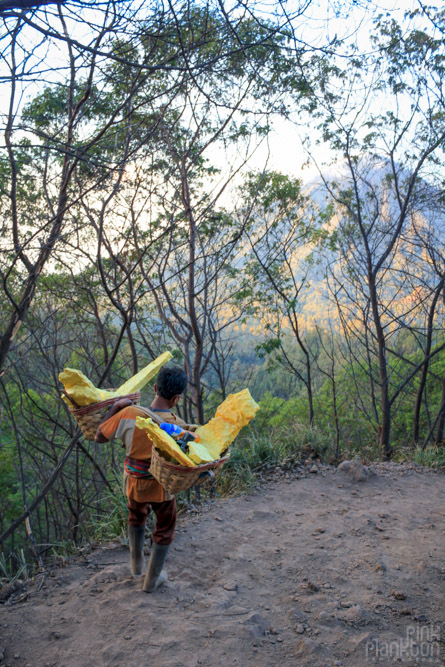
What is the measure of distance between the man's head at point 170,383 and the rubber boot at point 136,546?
96 cm

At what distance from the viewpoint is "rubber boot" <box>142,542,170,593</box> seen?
303cm

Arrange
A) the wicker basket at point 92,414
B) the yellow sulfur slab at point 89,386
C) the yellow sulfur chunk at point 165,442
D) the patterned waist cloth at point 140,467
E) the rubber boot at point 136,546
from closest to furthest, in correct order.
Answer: the yellow sulfur chunk at point 165,442, the yellow sulfur slab at point 89,386, the wicker basket at point 92,414, the patterned waist cloth at point 140,467, the rubber boot at point 136,546

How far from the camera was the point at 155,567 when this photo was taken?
3090mm

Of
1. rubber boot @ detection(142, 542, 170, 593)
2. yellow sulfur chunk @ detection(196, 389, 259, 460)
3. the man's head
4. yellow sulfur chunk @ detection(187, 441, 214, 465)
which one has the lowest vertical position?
rubber boot @ detection(142, 542, 170, 593)

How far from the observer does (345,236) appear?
10.3m

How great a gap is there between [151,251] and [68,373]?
5.89 metres

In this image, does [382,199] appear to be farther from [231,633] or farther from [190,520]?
[231,633]

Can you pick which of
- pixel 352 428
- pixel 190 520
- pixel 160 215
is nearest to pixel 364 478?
pixel 190 520

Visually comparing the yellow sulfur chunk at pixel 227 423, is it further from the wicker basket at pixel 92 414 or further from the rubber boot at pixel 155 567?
the rubber boot at pixel 155 567

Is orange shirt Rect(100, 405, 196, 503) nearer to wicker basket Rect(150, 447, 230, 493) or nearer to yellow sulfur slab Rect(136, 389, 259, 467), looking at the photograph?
yellow sulfur slab Rect(136, 389, 259, 467)

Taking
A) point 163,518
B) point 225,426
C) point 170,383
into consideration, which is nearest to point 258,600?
point 163,518

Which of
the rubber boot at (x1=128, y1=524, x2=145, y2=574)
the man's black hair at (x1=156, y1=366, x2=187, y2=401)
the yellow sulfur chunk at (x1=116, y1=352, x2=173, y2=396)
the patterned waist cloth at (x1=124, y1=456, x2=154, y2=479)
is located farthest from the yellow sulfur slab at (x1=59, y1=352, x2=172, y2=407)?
the rubber boot at (x1=128, y1=524, x2=145, y2=574)

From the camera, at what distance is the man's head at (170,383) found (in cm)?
293

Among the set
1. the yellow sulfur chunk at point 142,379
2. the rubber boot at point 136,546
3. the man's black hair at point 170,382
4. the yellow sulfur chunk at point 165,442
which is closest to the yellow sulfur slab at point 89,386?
the yellow sulfur chunk at point 142,379
